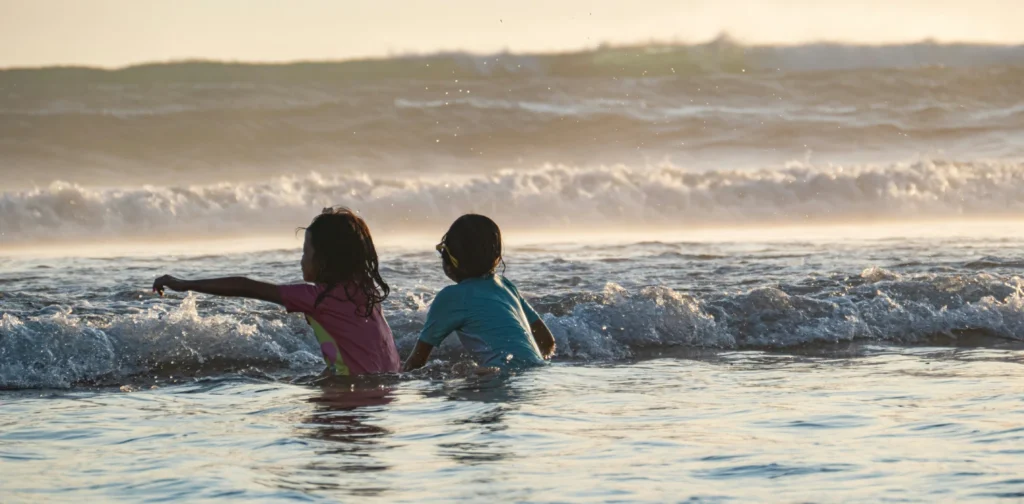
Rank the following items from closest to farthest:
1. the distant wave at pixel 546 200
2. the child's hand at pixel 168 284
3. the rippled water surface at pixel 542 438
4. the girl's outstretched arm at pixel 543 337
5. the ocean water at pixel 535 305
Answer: the rippled water surface at pixel 542 438
the ocean water at pixel 535 305
the child's hand at pixel 168 284
the girl's outstretched arm at pixel 543 337
the distant wave at pixel 546 200

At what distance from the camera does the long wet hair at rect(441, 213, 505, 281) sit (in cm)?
560

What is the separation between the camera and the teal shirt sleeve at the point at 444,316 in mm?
5707

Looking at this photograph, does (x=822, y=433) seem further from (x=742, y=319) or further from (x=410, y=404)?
(x=742, y=319)

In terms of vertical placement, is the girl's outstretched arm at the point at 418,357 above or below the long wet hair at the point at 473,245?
below

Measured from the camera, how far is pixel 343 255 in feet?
18.2

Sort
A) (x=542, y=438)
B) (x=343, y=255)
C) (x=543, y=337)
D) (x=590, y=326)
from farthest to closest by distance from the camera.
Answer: (x=590, y=326)
(x=543, y=337)
(x=343, y=255)
(x=542, y=438)

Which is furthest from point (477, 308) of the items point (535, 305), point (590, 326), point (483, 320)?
point (535, 305)

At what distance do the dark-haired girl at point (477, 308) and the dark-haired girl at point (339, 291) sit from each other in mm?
228

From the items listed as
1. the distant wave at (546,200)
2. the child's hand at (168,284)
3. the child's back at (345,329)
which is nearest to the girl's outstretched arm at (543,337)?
the child's back at (345,329)

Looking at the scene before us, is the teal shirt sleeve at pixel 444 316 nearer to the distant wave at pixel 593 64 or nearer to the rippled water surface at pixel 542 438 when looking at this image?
the rippled water surface at pixel 542 438

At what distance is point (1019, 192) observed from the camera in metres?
21.1

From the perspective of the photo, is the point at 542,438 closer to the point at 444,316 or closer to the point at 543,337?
the point at 444,316

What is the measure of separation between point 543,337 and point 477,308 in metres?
0.65

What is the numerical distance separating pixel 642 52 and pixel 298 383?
28035 millimetres
